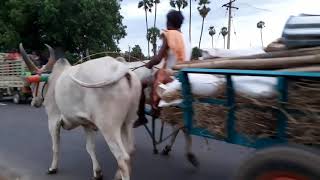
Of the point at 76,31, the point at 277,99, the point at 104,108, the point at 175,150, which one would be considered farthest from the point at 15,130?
the point at 76,31

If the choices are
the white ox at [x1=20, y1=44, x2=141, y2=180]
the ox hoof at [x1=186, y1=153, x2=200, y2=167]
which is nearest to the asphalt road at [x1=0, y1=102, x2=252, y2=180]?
the ox hoof at [x1=186, y1=153, x2=200, y2=167]

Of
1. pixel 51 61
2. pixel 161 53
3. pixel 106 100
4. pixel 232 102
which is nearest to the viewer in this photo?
pixel 232 102

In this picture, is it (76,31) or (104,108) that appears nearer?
(104,108)

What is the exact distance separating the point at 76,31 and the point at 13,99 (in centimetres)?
721

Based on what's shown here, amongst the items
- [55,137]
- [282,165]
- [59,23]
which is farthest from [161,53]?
[59,23]

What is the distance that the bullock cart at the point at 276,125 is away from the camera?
125 inches

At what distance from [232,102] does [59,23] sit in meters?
22.2

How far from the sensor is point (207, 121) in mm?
4121

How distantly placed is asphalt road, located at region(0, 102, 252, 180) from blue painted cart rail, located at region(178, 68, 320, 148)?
152 cm

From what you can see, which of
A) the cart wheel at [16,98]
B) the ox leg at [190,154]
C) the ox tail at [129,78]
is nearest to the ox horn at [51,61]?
the ox tail at [129,78]

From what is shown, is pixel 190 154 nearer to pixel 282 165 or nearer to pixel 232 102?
pixel 232 102

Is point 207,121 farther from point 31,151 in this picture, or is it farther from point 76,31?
point 76,31

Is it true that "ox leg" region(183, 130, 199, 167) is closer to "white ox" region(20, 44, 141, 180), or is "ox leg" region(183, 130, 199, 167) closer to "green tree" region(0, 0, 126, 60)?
"white ox" region(20, 44, 141, 180)

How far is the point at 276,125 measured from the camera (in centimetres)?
353
